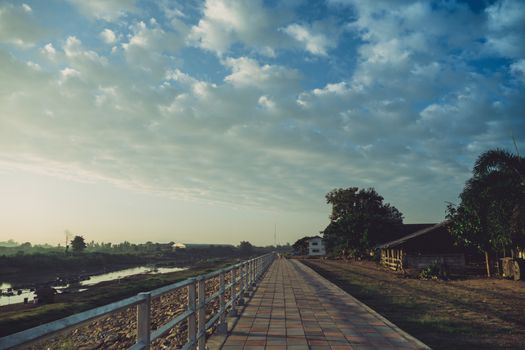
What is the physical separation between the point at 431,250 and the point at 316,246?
220 feet

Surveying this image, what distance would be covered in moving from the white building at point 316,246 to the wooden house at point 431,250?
65.3 meters

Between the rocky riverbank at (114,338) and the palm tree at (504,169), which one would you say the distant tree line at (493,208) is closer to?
the palm tree at (504,169)

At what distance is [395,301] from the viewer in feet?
44.0

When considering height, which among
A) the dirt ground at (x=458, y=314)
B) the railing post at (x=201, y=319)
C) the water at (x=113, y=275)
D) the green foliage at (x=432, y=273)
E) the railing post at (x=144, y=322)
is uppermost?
the railing post at (x=144, y=322)

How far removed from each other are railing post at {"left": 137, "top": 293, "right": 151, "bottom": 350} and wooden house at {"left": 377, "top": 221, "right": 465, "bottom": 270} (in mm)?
27338

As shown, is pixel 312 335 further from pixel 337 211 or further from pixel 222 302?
pixel 337 211

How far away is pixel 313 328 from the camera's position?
7.27 metres

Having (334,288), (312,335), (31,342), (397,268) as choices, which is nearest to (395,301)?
(334,288)

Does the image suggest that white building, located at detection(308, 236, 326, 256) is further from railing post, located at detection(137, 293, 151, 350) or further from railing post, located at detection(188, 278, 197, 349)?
railing post, located at detection(137, 293, 151, 350)

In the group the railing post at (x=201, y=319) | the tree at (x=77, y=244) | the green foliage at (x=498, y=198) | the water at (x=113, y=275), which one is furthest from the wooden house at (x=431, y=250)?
the tree at (x=77, y=244)

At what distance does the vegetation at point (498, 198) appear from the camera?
1925 centimetres

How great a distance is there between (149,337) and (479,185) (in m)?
22.1

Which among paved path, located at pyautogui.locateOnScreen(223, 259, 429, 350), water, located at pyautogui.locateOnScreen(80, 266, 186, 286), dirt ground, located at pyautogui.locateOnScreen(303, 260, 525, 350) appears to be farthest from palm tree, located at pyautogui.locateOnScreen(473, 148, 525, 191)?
water, located at pyautogui.locateOnScreen(80, 266, 186, 286)

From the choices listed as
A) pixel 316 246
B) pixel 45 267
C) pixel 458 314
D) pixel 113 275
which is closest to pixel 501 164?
pixel 458 314
